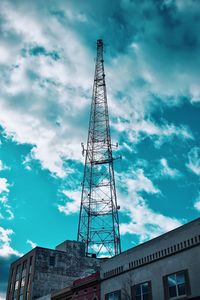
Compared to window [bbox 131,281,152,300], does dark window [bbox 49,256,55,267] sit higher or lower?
higher

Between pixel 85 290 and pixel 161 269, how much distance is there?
1274cm

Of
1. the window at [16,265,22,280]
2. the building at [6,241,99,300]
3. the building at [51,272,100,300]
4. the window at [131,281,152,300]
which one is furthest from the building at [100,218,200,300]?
the window at [16,265,22,280]

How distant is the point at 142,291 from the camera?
29.2m

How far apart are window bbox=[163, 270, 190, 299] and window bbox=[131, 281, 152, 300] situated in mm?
2064

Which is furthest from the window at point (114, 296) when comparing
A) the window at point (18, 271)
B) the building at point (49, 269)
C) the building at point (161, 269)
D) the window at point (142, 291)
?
the window at point (18, 271)

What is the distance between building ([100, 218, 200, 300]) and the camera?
82.7 feet

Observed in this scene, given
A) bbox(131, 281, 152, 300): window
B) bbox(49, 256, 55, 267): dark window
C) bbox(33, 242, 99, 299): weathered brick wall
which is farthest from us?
bbox(49, 256, 55, 267): dark window

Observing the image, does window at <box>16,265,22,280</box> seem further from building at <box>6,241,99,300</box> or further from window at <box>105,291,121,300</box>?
window at <box>105,291,121,300</box>

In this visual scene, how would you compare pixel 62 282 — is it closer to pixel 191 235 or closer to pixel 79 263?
pixel 79 263

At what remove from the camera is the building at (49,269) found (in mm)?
55062

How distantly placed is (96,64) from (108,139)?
46.8 feet

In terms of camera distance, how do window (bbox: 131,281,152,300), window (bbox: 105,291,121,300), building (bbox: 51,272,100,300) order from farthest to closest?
building (bbox: 51,272,100,300) < window (bbox: 105,291,121,300) < window (bbox: 131,281,152,300)

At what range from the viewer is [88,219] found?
5791 centimetres

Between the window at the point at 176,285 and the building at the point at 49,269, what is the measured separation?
91.5 feet
